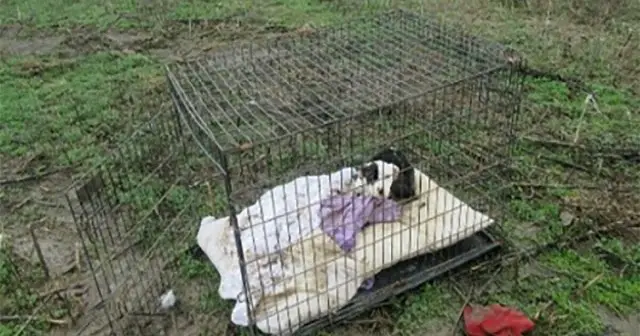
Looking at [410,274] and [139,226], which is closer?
[410,274]

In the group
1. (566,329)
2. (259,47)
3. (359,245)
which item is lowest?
(566,329)

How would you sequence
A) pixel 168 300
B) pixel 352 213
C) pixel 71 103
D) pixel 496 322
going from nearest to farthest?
pixel 496 322 → pixel 168 300 → pixel 352 213 → pixel 71 103

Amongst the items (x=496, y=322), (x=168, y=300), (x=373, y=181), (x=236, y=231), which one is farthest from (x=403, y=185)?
(x=168, y=300)

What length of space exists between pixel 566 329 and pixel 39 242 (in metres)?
2.41

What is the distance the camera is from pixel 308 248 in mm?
2559

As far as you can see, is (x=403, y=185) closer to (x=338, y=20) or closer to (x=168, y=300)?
(x=168, y=300)

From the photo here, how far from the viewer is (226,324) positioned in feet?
8.02

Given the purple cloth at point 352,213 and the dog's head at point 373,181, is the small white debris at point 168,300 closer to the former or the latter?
the purple cloth at point 352,213

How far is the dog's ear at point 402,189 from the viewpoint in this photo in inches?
108

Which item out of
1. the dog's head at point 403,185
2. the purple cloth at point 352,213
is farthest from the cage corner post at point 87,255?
the dog's head at point 403,185

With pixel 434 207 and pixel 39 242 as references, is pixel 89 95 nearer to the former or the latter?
pixel 39 242

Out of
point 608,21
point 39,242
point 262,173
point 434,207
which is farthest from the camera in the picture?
point 608,21

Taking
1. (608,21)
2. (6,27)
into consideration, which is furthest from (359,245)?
(6,27)

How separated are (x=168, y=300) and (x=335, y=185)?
0.90 metres
